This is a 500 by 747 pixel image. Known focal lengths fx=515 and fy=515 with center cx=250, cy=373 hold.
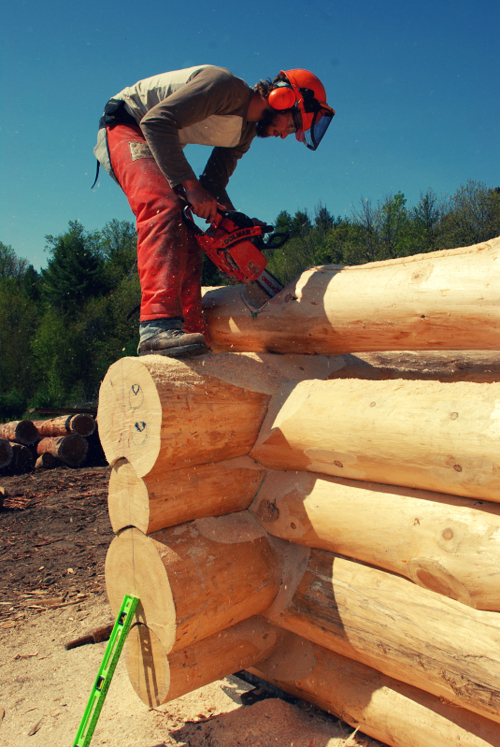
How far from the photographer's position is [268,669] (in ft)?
9.10

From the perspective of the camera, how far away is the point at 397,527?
2055 mm

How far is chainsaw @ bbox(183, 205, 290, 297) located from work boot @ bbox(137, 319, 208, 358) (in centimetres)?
53

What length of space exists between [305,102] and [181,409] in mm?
1939

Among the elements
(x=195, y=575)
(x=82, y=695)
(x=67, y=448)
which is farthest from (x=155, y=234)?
(x=67, y=448)

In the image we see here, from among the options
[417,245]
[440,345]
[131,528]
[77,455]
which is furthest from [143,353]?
[417,245]

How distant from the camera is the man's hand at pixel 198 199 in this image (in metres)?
2.76

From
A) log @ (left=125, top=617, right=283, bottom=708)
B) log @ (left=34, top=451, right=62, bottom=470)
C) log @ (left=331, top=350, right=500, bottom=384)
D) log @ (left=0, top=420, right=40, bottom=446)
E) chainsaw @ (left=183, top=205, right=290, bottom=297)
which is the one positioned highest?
chainsaw @ (left=183, top=205, right=290, bottom=297)

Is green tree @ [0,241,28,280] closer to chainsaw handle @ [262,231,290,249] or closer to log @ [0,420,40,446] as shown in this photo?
log @ [0,420,40,446]

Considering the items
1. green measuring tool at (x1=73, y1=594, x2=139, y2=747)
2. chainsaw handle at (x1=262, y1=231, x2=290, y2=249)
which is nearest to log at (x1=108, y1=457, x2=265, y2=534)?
green measuring tool at (x1=73, y1=594, x2=139, y2=747)

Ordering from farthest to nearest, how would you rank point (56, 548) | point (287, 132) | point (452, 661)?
1. point (56, 548)
2. point (287, 132)
3. point (452, 661)

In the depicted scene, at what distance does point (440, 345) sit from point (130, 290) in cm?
3628

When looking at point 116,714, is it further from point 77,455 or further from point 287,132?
point 77,455

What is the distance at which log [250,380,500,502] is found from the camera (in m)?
1.79

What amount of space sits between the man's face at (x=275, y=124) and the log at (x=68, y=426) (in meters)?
8.58
